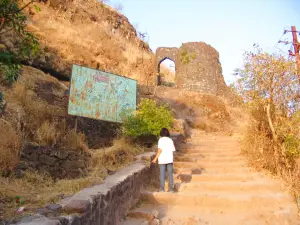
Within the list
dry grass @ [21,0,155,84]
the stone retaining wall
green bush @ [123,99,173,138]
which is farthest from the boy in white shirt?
dry grass @ [21,0,155,84]

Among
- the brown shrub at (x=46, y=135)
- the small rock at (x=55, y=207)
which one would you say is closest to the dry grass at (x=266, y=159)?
the small rock at (x=55, y=207)

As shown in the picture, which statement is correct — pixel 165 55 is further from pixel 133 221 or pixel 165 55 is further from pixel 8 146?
pixel 133 221

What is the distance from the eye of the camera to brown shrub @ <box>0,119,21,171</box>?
4.73 metres

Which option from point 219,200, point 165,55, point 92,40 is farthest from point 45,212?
point 165,55

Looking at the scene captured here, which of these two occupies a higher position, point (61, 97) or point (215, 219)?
point (61, 97)

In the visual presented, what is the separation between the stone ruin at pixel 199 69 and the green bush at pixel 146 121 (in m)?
12.0

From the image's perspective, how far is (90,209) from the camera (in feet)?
10.2

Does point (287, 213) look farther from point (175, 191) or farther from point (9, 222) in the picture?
point (9, 222)

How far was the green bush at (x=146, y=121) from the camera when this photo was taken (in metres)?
7.20

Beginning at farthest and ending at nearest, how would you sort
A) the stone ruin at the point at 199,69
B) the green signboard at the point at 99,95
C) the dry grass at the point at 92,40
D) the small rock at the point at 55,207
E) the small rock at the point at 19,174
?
the stone ruin at the point at 199,69 → the dry grass at the point at 92,40 → the green signboard at the point at 99,95 → the small rock at the point at 19,174 → the small rock at the point at 55,207

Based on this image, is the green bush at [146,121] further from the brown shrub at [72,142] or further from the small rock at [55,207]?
the small rock at [55,207]

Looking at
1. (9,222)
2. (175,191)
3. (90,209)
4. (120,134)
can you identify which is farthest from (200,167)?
(9,222)

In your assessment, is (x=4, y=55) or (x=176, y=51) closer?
(x=4, y=55)

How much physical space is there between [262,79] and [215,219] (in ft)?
11.4
